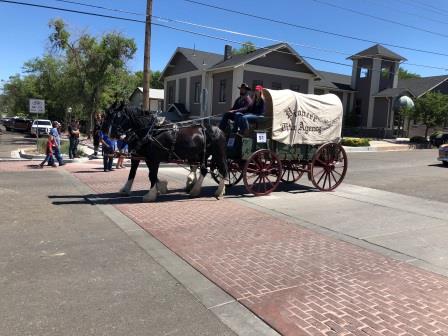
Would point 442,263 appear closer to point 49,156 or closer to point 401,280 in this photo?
point 401,280

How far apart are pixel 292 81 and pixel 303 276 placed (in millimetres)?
30382

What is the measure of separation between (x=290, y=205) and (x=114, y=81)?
2483 cm

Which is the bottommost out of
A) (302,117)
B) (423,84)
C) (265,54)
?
(302,117)

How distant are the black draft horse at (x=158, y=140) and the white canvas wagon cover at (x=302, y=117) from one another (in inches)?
63.3

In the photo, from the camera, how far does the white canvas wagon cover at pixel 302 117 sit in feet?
36.7

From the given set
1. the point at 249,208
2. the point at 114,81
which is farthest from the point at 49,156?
the point at 114,81

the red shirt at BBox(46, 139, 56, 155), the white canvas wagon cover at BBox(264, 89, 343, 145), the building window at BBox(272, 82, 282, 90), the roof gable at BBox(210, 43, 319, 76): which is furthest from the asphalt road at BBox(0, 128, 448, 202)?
the building window at BBox(272, 82, 282, 90)

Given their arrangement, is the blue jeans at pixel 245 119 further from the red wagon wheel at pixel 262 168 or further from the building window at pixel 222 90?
the building window at pixel 222 90

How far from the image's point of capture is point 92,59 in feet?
99.3

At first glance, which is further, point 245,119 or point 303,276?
point 245,119

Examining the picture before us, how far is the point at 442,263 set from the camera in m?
6.32

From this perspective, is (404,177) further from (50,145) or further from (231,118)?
(50,145)

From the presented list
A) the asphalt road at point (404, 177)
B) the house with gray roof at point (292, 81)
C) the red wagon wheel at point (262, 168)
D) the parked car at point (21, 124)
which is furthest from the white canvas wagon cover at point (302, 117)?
the parked car at point (21, 124)

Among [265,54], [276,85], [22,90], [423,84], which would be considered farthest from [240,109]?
[22,90]
